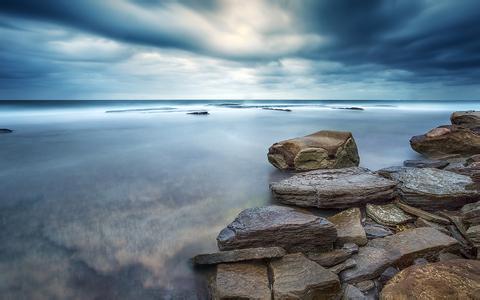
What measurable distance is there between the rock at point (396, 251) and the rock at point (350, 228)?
0.48 ft

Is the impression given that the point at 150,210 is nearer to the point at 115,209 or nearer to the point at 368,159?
the point at 115,209

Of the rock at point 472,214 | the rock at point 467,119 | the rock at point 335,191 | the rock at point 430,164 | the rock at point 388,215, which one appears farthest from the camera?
the rock at point 467,119

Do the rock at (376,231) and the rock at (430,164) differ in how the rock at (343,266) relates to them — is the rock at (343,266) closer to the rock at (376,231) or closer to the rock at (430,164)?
the rock at (376,231)

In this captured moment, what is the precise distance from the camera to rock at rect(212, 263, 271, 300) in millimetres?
2900

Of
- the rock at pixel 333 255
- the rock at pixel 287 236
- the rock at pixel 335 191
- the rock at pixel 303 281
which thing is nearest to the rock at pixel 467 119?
the rock at pixel 335 191

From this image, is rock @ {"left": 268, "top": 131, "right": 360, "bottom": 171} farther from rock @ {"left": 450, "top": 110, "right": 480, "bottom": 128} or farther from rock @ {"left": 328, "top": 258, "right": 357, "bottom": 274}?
rock @ {"left": 450, "top": 110, "right": 480, "bottom": 128}

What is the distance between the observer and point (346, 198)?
16.8 ft

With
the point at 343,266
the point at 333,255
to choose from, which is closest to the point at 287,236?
the point at 333,255

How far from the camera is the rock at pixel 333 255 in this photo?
348cm

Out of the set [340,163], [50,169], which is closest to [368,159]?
[340,163]

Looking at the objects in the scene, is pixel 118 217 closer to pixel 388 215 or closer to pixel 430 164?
pixel 388 215

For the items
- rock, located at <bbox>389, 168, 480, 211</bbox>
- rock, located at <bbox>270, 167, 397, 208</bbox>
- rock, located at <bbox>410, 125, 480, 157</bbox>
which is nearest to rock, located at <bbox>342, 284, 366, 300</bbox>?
rock, located at <bbox>270, 167, 397, 208</bbox>

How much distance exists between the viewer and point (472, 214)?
4.41m

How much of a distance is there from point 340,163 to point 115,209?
551cm
